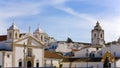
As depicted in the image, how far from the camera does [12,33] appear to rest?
61156mm

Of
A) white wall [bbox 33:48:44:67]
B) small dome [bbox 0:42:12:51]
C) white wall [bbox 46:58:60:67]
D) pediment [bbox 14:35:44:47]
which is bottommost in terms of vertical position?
white wall [bbox 46:58:60:67]

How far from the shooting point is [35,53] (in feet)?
214

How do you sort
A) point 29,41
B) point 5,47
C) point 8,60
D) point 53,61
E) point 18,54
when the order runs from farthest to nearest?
point 53,61 < point 29,41 < point 5,47 < point 18,54 < point 8,60

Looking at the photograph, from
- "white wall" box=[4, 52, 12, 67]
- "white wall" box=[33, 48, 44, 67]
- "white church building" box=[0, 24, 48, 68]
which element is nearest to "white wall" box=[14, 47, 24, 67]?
"white church building" box=[0, 24, 48, 68]

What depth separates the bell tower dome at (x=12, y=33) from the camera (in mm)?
60875

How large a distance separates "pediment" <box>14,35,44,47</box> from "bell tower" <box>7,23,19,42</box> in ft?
2.72

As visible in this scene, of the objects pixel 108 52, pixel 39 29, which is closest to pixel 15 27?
pixel 39 29

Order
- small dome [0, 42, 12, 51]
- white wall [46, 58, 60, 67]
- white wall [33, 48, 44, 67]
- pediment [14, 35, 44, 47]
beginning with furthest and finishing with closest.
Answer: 1. white wall [46, 58, 60, 67]
2. white wall [33, 48, 44, 67]
3. pediment [14, 35, 44, 47]
4. small dome [0, 42, 12, 51]

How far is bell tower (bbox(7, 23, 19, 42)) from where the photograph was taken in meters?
60.9

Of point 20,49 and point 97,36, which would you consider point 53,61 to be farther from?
point 97,36

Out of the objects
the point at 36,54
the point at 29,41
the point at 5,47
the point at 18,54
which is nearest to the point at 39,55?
the point at 36,54

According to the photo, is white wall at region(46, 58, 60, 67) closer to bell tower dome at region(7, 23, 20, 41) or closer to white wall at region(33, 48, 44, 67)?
white wall at region(33, 48, 44, 67)

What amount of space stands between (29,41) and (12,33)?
149 inches

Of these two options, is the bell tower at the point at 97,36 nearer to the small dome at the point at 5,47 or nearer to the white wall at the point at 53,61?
the white wall at the point at 53,61
